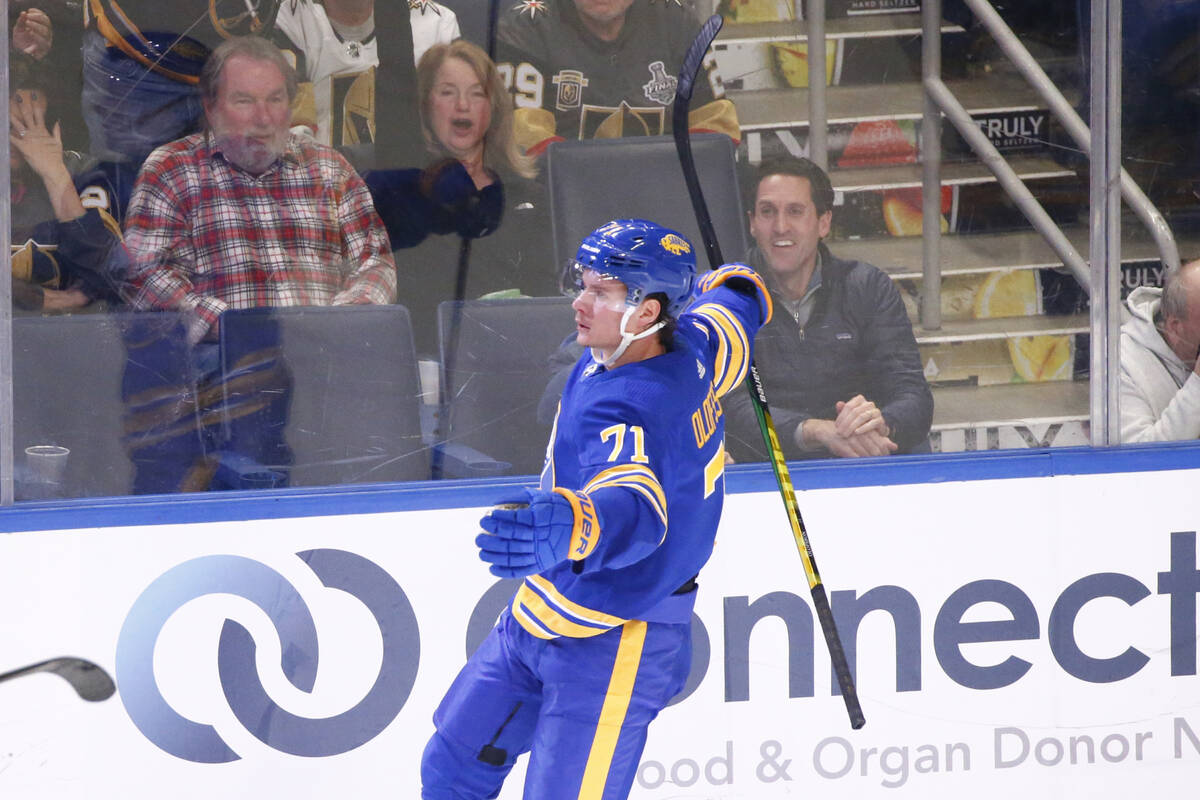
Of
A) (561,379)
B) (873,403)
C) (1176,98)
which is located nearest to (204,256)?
(561,379)

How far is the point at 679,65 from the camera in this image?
2.87 meters

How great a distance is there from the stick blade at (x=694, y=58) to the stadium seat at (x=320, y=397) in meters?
0.73

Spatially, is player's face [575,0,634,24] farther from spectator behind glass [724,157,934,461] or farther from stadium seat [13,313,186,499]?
stadium seat [13,313,186,499]

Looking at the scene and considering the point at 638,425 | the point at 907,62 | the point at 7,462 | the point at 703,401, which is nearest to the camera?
the point at 638,425

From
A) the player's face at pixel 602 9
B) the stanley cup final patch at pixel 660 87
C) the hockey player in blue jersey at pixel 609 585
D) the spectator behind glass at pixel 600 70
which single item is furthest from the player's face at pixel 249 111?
the hockey player in blue jersey at pixel 609 585

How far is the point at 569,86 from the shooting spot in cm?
284

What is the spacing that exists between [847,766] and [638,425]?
1.26 m

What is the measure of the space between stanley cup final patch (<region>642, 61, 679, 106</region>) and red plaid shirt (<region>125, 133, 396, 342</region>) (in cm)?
63

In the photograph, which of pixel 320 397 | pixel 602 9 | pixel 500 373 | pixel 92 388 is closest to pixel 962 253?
pixel 602 9

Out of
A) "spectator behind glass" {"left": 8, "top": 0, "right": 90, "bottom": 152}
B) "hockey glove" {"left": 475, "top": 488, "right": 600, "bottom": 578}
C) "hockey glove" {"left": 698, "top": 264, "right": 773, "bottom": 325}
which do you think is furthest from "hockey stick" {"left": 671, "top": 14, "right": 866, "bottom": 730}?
"spectator behind glass" {"left": 8, "top": 0, "right": 90, "bottom": 152}

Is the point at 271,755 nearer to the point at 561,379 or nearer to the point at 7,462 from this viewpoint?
the point at 7,462

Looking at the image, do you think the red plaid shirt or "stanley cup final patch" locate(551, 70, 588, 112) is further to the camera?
"stanley cup final patch" locate(551, 70, 588, 112)

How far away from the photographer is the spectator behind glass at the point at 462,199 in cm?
280

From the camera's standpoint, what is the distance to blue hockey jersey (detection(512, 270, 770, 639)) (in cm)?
199
